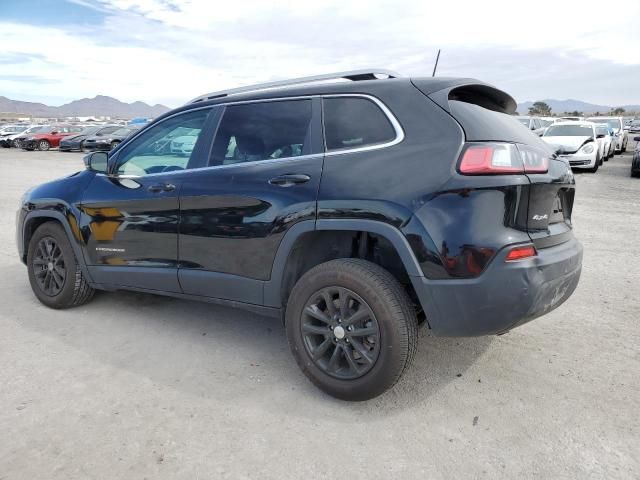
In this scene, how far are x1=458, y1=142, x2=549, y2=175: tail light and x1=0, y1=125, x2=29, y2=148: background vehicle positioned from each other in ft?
124

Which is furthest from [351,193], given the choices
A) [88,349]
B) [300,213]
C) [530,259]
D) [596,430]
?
[88,349]

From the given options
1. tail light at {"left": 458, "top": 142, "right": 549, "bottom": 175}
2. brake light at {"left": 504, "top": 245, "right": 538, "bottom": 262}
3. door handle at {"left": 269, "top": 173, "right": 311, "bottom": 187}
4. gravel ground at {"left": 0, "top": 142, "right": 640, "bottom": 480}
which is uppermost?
tail light at {"left": 458, "top": 142, "right": 549, "bottom": 175}

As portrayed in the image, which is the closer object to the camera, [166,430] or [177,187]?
[166,430]

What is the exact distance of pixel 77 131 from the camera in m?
33.0

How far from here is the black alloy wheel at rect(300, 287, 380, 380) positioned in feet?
9.17

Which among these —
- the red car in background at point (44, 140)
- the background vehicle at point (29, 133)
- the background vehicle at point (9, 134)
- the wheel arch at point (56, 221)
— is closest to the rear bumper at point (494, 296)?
the wheel arch at point (56, 221)

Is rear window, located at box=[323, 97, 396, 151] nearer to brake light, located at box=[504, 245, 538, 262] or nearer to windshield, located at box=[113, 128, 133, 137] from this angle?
brake light, located at box=[504, 245, 538, 262]

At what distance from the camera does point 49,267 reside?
4.39 m

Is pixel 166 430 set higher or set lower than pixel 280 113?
lower

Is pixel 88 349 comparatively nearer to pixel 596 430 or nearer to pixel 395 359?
pixel 395 359

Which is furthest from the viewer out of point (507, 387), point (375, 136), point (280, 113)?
point (280, 113)

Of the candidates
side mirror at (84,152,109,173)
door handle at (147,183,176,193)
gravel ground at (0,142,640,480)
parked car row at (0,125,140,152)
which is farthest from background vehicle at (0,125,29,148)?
door handle at (147,183,176,193)

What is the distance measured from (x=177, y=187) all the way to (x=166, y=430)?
5.44ft

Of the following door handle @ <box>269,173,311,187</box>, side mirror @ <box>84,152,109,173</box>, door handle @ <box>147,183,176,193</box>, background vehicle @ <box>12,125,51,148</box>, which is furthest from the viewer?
background vehicle @ <box>12,125,51,148</box>
